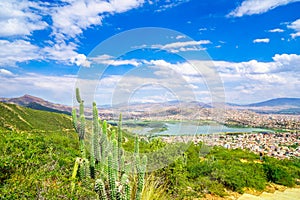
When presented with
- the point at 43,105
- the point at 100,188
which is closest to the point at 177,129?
the point at 100,188

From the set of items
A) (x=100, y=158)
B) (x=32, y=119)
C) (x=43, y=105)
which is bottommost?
(x=32, y=119)

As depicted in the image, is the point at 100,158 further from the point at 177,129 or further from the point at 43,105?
the point at 43,105

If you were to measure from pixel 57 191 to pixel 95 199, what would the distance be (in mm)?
527

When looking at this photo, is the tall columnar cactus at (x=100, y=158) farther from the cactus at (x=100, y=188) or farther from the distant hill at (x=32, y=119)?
the distant hill at (x=32, y=119)

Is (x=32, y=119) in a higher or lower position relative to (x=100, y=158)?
lower

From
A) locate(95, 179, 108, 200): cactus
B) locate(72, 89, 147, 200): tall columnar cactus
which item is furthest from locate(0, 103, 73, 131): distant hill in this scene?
locate(95, 179, 108, 200): cactus

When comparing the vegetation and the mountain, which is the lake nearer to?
the vegetation

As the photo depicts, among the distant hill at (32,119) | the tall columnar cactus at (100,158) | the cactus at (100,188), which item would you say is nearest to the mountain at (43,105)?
the distant hill at (32,119)

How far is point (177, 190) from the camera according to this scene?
16.5 feet

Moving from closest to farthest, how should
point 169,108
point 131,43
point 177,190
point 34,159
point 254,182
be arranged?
point 34,159
point 131,43
point 177,190
point 169,108
point 254,182

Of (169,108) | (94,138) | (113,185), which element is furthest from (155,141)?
(113,185)

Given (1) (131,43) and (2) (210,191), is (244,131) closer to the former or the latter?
(2) (210,191)

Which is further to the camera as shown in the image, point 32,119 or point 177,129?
point 32,119

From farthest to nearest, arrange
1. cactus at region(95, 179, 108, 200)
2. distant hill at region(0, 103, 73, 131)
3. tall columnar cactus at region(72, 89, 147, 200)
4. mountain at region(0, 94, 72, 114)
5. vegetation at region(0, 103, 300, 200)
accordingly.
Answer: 1. mountain at region(0, 94, 72, 114)
2. distant hill at region(0, 103, 73, 131)
3. tall columnar cactus at region(72, 89, 147, 200)
4. vegetation at region(0, 103, 300, 200)
5. cactus at region(95, 179, 108, 200)
